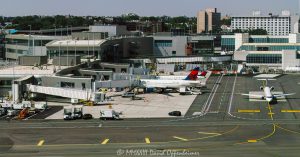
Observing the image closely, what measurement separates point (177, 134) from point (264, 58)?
128585 millimetres

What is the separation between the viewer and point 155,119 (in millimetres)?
→ 88188

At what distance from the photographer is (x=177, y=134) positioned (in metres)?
74.2

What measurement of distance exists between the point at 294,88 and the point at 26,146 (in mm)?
84466

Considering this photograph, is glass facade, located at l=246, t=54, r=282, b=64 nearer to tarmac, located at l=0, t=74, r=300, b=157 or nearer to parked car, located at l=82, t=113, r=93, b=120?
tarmac, located at l=0, t=74, r=300, b=157

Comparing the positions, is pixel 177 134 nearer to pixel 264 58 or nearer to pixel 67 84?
pixel 67 84

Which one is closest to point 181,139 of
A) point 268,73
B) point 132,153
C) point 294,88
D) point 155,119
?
point 132,153

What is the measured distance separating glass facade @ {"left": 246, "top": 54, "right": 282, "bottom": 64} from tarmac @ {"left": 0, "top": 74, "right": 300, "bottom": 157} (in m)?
93.6

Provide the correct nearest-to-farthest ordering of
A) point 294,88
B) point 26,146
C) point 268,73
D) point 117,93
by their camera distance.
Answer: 1. point 26,146
2. point 117,93
3. point 294,88
4. point 268,73

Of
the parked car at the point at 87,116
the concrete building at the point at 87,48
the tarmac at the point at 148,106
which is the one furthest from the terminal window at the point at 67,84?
the concrete building at the point at 87,48

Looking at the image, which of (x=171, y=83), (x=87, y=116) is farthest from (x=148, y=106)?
(x=171, y=83)

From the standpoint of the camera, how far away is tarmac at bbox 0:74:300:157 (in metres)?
63.4

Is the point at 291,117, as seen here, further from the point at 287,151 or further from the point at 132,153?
the point at 132,153

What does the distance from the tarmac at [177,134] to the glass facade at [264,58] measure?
93575 mm

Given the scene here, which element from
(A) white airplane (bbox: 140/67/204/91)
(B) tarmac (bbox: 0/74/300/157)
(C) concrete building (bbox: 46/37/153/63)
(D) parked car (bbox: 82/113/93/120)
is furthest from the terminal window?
(C) concrete building (bbox: 46/37/153/63)
